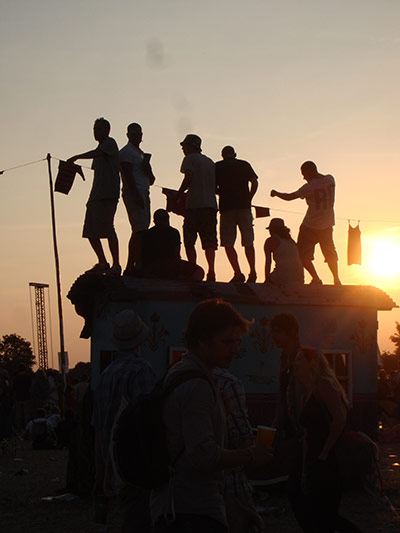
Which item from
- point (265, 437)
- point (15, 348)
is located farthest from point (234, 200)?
point (15, 348)

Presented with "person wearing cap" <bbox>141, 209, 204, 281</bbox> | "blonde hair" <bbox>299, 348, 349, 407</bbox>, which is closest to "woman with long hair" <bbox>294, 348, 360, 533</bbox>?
"blonde hair" <bbox>299, 348, 349, 407</bbox>

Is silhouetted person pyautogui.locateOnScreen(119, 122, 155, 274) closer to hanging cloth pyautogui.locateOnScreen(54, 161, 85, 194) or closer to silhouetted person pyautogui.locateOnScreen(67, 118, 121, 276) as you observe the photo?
silhouetted person pyautogui.locateOnScreen(67, 118, 121, 276)

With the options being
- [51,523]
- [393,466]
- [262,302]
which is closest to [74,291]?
[262,302]

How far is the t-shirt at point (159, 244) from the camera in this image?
41.1 feet

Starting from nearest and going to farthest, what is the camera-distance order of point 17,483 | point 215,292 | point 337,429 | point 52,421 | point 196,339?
1. point 196,339
2. point 337,429
3. point 215,292
4. point 17,483
5. point 52,421

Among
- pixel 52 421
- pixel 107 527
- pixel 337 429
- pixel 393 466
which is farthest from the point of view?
pixel 52 421

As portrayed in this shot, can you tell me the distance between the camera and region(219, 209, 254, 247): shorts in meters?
13.5

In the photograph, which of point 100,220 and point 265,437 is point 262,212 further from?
point 265,437

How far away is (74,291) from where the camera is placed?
41.9ft

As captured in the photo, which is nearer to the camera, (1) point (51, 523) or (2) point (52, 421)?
(1) point (51, 523)

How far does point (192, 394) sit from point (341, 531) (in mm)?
2983

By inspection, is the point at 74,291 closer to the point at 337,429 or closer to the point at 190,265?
the point at 190,265

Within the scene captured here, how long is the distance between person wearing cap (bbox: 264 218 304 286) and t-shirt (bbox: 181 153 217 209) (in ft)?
3.31

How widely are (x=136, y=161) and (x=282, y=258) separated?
2534mm
